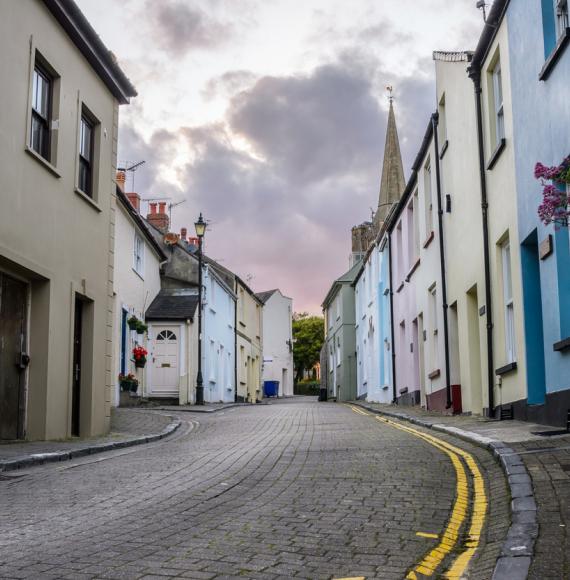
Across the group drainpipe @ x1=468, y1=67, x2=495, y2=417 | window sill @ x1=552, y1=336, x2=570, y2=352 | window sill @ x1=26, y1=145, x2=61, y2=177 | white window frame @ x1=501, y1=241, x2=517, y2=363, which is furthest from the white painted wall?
window sill @ x1=552, y1=336, x2=570, y2=352

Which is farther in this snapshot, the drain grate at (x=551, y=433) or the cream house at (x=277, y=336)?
the cream house at (x=277, y=336)

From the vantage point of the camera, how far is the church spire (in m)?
56.0

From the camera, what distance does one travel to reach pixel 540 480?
21.5 ft

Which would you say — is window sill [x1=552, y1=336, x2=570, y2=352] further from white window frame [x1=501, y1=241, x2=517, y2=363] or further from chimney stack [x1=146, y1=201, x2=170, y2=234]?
chimney stack [x1=146, y1=201, x2=170, y2=234]

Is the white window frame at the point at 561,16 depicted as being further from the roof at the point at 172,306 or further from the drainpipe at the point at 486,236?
the roof at the point at 172,306

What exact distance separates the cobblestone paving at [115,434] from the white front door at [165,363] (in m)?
10.3

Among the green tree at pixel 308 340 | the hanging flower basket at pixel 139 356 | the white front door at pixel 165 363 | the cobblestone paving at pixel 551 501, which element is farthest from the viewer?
the green tree at pixel 308 340

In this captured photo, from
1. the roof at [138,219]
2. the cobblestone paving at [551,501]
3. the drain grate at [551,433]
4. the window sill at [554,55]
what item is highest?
the roof at [138,219]

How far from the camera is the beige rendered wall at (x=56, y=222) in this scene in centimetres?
1156

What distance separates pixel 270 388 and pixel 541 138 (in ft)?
184

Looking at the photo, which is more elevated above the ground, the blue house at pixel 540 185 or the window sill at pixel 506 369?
the blue house at pixel 540 185

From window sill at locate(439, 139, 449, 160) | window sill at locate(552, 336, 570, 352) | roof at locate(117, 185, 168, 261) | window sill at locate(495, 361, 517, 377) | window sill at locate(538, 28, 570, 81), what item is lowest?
window sill at locate(495, 361, 517, 377)

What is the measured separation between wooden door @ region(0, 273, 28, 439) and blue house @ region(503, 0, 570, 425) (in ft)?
25.4

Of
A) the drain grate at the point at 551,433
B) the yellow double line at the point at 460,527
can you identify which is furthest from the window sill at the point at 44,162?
the drain grate at the point at 551,433
